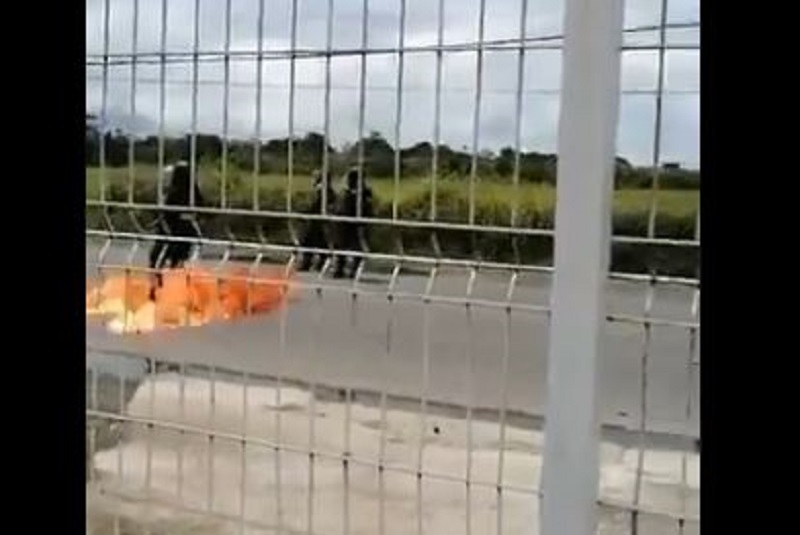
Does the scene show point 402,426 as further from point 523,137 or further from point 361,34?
point 361,34

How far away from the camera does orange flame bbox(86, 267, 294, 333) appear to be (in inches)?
87.4

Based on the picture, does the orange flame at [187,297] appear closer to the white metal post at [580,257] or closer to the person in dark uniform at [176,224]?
the person in dark uniform at [176,224]

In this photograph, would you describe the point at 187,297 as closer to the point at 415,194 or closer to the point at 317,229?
the point at 317,229

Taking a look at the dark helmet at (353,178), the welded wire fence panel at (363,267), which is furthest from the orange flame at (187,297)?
the dark helmet at (353,178)

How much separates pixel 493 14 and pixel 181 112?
0.64 metres

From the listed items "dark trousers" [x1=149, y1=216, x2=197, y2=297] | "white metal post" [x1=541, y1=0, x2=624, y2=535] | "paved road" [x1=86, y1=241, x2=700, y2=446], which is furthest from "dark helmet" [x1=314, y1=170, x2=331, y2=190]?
"white metal post" [x1=541, y1=0, x2=624, y2=535]

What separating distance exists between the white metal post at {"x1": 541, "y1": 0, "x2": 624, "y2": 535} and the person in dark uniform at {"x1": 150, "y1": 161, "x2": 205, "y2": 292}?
30.2 inches

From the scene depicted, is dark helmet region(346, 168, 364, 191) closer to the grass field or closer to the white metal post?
the grass field

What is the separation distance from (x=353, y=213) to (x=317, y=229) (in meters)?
0.08

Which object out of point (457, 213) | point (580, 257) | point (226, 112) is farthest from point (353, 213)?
point (580, 257)

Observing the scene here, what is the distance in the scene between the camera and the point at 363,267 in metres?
2.11

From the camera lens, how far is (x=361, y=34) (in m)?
2.05
